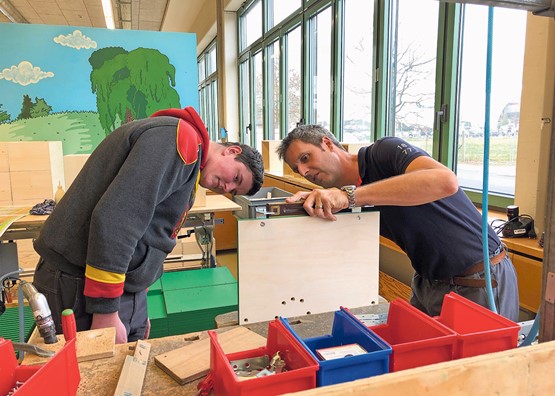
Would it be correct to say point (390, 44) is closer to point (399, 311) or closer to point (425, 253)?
point (425, 253)

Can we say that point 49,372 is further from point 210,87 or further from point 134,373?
point 210,87

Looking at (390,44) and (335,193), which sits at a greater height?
(390,44)

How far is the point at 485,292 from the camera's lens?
49.4 inches

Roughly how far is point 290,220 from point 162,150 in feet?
1.30

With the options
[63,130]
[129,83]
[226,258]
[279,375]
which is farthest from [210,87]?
[279,375]

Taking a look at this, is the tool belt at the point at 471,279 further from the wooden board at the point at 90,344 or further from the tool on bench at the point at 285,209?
the wooden board at the point at 90,344

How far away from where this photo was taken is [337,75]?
403 cm

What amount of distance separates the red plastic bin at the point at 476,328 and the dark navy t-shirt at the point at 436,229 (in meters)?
0.40

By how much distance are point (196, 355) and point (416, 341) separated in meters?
A: 0.51

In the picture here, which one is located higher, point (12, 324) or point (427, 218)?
point (427, 218)

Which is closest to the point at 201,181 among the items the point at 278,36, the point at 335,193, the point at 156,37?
the point at 335,193

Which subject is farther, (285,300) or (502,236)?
(502,236)

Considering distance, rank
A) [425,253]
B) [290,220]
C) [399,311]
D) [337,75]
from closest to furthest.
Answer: [399,311]
[290,220]
[425,253]
[337,75]

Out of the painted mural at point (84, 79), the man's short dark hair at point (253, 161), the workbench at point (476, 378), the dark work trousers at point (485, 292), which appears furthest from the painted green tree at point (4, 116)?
the workbench at point (476, 378)
